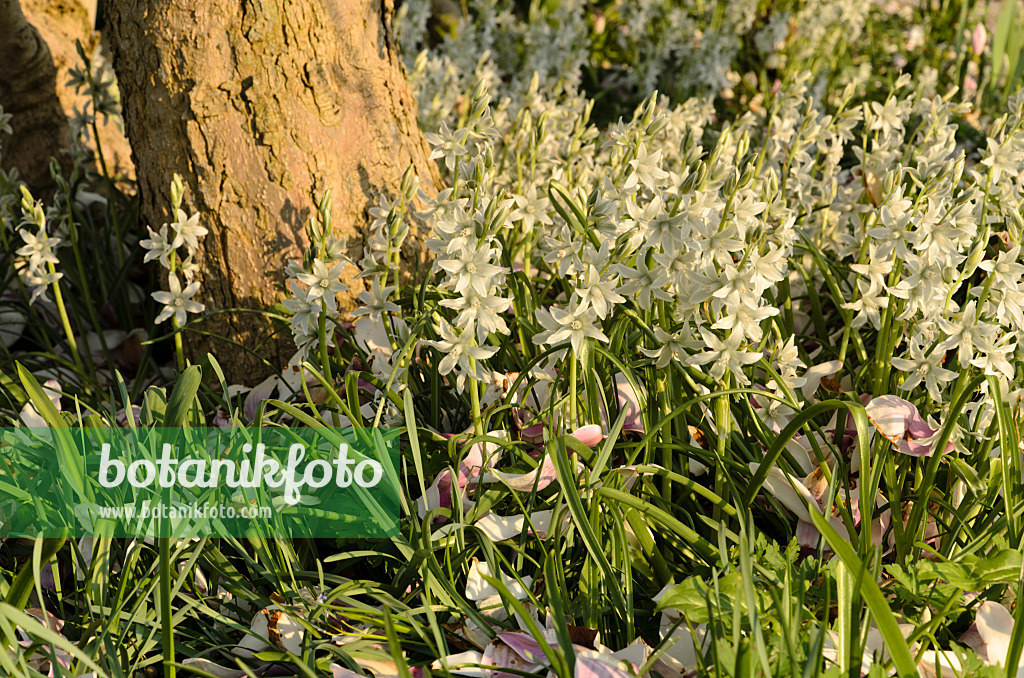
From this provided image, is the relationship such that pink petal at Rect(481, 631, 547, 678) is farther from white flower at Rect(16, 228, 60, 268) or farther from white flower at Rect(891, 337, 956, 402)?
white flower at Rect(16, 228, 60, 268)

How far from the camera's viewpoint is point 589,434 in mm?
1373

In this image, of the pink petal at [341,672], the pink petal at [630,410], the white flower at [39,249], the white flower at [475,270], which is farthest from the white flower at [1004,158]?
the white flower at [39,249]

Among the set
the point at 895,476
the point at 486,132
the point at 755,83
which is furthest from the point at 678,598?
the point at 755,83

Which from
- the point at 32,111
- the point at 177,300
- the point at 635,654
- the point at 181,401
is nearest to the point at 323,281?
the point at 181,401

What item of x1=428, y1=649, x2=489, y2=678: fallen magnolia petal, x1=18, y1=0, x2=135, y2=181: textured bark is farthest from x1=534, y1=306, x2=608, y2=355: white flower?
x1=18, y1=0, x2=135, y2=181: textured bark

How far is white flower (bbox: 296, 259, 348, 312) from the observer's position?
1481 millimetres

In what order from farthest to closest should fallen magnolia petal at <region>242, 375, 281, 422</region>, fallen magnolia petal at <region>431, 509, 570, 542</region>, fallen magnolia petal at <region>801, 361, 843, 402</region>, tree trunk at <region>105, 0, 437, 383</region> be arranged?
tree trunk at <region>105, 0, 437, 383</region> → fallen magnolia petal at <region>242, 375, 281, 422</region> → fallen magnolia petal at <region>801, 361, 843, 402</region> → fallen magnolia petal at <region>431, 509, 570, 542</region>

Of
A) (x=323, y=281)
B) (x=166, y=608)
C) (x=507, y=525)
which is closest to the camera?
(x=166, y=608)

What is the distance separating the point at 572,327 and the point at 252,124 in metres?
1.22

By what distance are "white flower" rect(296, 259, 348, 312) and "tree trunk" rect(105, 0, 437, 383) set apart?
21.9 inches

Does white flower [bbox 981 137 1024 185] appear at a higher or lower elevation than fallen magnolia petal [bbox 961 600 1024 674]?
higher

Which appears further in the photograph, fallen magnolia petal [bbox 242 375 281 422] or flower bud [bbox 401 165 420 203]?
fallen magnolia petal [bbox 242 375 281 422]

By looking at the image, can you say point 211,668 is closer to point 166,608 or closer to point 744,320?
point 166,608

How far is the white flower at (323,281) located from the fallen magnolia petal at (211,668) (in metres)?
0.65
